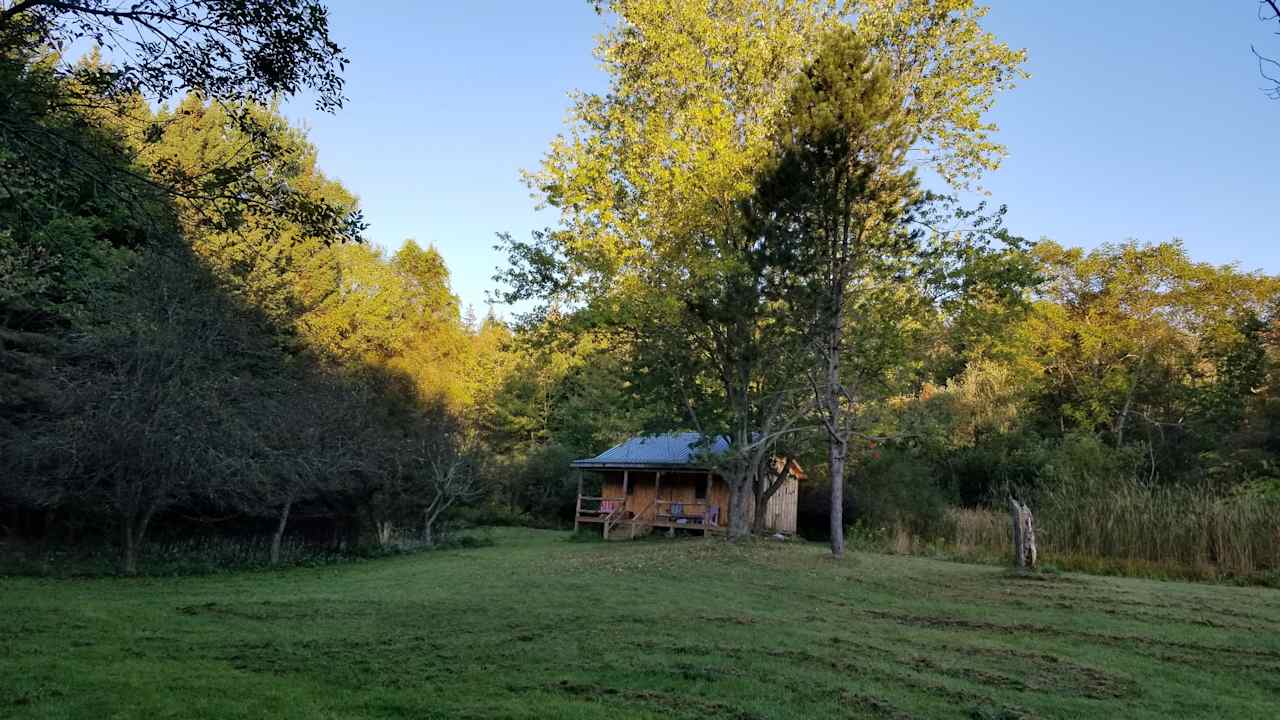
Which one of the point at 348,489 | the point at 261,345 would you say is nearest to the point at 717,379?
the point at 348,489

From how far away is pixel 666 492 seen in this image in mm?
26781

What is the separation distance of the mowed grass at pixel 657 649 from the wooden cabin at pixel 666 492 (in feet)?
44.1

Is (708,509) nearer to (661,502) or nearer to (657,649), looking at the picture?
(661,502)

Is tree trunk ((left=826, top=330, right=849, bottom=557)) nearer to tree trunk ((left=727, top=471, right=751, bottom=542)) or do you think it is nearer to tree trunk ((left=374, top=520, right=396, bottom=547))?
tree trunk ((left=727, top=471, right=751, bottom=542))

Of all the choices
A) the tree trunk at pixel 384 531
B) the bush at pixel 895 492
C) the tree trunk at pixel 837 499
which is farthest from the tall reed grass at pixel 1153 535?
the tree trunk at pixel 384 531

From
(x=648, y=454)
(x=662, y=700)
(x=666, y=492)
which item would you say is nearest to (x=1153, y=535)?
(x=662, y=700)

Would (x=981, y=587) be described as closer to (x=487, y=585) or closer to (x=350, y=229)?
(x=487, y=585)

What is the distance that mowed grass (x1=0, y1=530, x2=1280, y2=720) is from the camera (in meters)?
4.91

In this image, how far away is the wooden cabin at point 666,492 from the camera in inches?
979

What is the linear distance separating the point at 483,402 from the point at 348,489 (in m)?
20.4

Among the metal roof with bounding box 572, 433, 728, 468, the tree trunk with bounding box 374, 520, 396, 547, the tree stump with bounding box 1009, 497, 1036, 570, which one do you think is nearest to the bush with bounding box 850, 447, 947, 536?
the metal roof with bounding box 572, 433, 728, 468

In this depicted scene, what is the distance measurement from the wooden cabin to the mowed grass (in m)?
13.4

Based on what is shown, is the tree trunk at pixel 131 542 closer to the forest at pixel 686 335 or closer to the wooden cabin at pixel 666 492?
the forest at pixel 686 335

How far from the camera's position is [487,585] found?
425 inches
